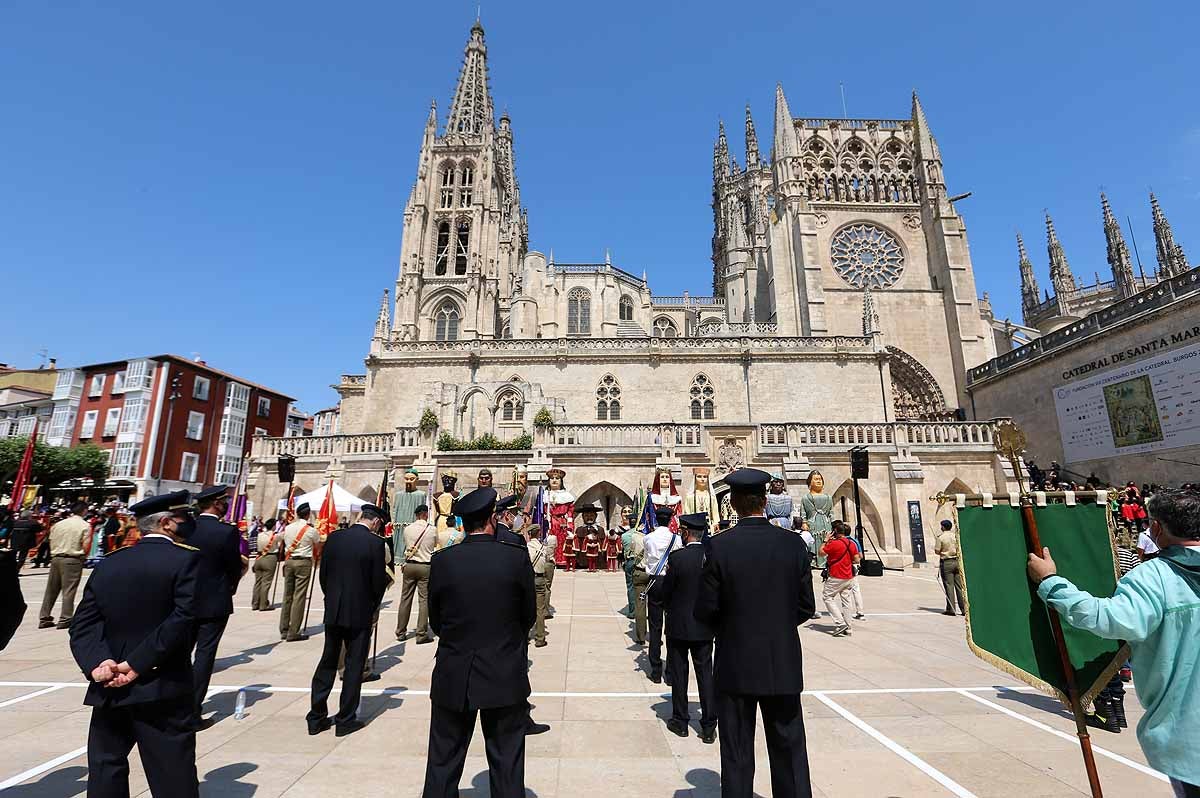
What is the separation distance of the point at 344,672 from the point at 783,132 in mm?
44274

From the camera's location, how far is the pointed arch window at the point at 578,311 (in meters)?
44.3

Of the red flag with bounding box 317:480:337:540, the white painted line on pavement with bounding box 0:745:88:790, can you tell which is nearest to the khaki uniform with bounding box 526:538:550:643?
the white painted line on pavement with bounding box 0:745:88:790

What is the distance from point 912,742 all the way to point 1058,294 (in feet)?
197

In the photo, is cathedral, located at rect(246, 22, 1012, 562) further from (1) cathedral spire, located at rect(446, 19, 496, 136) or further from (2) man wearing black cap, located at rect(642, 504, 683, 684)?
(2) man wearing black cap, located at rect(642, 504, 683, 684)

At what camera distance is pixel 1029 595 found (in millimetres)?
3021

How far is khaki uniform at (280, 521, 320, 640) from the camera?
7930 mm

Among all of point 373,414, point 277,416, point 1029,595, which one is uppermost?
point 277,416

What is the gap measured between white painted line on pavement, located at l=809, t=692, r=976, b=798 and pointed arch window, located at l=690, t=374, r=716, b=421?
809 inches

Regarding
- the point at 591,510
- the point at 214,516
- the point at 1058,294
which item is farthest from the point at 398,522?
the point at 1058,294

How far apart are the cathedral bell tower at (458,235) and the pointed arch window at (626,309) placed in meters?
10.9

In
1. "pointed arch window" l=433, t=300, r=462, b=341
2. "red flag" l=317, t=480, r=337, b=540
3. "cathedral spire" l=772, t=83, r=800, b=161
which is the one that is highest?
"cathedral spire" l=772, t=83, r=800, b=161

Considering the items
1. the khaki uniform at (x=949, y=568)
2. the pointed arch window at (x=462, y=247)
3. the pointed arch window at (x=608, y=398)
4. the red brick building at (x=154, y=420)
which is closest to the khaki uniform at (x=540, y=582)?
the khaki uniform at (x=949, y=568)

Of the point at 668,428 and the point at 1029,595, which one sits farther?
the point at 668,428

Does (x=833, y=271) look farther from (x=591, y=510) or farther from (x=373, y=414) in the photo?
(x=373, y=414)
